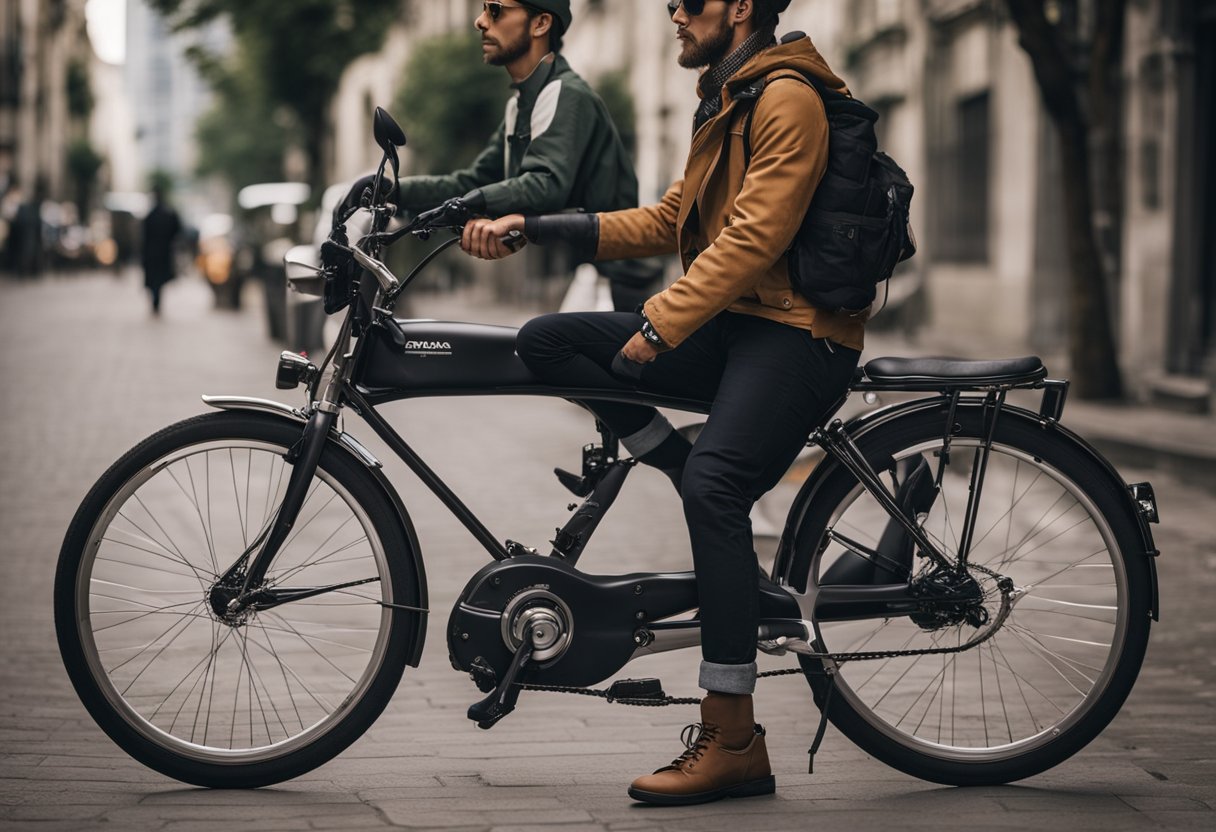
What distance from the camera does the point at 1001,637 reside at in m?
4.08

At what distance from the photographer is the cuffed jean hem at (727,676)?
3.83 meters

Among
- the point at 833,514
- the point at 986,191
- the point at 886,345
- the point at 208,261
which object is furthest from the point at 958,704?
the point at 208,261

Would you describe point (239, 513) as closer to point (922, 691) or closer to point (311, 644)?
point (311, 644)

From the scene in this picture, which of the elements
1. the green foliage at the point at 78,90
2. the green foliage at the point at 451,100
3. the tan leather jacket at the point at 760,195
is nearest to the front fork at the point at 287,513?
the tan leather jacket at the point at 760,195

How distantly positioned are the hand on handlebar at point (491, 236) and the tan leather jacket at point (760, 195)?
355mm

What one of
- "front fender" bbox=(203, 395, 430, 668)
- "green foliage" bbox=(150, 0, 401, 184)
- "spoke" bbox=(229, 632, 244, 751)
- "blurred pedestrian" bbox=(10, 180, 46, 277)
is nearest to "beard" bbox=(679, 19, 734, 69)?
"front fender" bbox=(203, 395, 430, 668)

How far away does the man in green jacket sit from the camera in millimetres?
4504

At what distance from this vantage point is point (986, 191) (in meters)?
23.2

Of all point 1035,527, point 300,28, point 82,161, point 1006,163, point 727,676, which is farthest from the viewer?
point 82,161

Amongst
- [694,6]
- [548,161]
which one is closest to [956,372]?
[694,6]

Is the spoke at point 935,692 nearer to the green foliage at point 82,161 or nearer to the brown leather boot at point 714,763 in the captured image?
the brown leather boot at point 714,763

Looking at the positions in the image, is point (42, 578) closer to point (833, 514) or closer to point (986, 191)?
point (833, 514)

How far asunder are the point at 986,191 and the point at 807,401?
1995cm

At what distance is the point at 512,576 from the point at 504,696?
0.25 m
